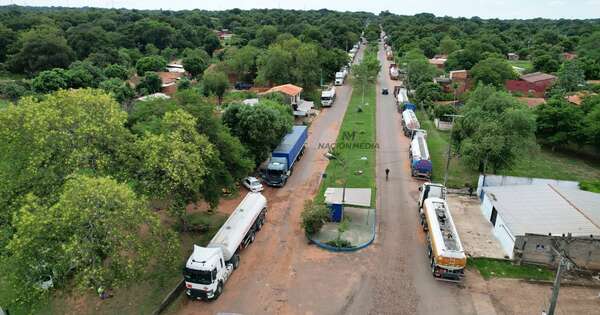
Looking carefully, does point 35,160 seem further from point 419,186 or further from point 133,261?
point 419,186

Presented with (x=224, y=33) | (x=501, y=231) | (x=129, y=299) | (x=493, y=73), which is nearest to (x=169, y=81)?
(x=493, y=73)

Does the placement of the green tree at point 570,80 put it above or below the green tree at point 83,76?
above

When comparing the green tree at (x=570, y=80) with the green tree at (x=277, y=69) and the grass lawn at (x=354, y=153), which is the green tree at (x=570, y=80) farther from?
the green tree at (x=277, y=69)

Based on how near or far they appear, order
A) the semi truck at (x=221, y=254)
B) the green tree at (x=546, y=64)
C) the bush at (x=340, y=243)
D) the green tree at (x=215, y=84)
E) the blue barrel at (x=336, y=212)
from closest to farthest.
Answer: the semi truck at (x=221, y=254) → the bush at (x=340, y=243) → the blue barrel at (x=336, y=212) → the green tree at (x=215, y=84) → the green tree at (x=546, y=64)

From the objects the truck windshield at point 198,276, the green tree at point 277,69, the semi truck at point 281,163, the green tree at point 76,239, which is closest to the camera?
the green tree at point 76,239

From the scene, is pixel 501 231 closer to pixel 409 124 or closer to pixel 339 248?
pixel 339 248

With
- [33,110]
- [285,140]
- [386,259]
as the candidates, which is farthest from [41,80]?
[386,259]

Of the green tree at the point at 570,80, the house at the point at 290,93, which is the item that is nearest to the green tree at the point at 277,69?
the house at the point at 290,93
